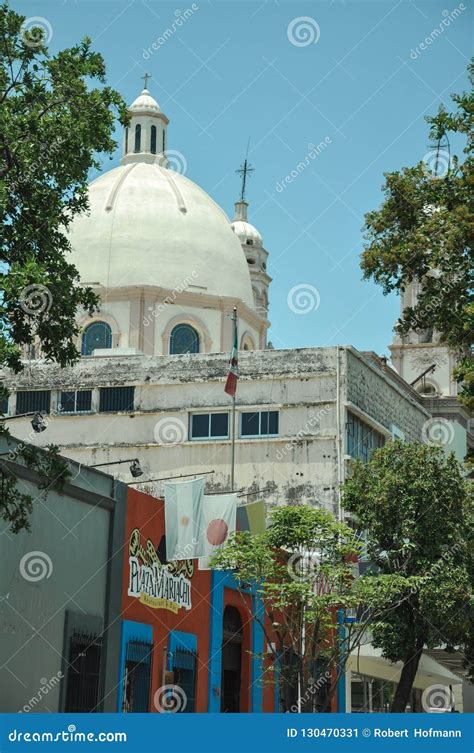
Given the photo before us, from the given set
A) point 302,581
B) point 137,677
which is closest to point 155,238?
point 302,581

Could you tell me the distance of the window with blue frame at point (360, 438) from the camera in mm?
41125

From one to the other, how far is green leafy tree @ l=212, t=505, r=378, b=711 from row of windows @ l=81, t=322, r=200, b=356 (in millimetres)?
20802

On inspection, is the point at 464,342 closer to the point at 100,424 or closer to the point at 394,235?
the point at 394,235

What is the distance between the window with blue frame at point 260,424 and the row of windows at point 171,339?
8.98 m

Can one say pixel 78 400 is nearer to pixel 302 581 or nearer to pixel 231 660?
pixel 231 660

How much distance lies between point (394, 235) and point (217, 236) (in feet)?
103

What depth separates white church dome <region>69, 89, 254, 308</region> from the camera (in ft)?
163

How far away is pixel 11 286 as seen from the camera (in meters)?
15.7

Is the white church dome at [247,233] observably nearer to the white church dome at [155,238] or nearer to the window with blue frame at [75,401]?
the white church dome at [155,238]

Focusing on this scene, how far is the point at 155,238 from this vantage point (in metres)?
50.0

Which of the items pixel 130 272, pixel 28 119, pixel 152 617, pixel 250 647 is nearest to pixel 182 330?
pixel 130 272

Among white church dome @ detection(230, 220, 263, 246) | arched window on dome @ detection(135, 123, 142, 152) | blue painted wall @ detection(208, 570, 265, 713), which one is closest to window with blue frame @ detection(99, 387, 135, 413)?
blue painted wall @ detection(208, 570, 265, 713)

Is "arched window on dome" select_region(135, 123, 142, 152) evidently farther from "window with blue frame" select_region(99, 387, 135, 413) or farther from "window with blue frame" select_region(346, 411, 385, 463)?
"window with blue frame" select_region(346, 411, 385, 463)

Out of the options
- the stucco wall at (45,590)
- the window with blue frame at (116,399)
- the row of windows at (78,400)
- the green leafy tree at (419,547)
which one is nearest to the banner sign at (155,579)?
the stucco wall at (45,590)
